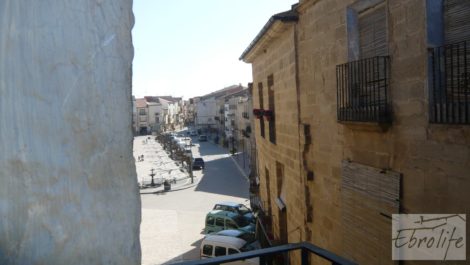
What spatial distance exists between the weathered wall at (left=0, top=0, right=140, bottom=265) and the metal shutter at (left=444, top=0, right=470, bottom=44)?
371cm

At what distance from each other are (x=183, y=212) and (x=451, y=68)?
741 inches

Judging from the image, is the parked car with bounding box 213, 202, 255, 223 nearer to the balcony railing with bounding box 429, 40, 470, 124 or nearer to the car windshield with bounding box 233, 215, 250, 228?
the car windshield with bounding box 233, 215, 250, 228

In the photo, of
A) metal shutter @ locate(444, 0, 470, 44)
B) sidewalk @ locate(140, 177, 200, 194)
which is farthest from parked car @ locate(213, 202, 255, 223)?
metal shutter @ locate(444, 0, 470, 44)

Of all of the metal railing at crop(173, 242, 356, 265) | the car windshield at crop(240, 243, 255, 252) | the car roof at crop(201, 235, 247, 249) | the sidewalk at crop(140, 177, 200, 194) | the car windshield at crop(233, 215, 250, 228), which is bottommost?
the sidewalk at crop(140, 177, 200, 194)

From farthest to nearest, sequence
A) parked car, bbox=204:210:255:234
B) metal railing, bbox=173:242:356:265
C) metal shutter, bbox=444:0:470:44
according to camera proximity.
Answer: parked car, bbox=204:210:255:234 → metal shutter, bbox=444:0:470:44 → metal railing, bbox=173:242:356:265

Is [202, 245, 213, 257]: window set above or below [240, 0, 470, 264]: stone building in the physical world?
below

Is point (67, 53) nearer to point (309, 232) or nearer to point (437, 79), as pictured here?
point (437, 79)

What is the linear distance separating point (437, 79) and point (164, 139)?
5259 cm

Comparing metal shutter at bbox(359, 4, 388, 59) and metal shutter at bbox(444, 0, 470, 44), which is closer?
metal shutter at bbox(444, 0, 470, 44)

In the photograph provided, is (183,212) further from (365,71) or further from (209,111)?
(209,111)

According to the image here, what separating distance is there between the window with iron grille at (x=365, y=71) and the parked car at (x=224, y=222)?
37.1 ft

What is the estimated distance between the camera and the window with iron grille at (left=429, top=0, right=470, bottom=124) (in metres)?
3.80

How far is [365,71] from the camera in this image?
507 cm

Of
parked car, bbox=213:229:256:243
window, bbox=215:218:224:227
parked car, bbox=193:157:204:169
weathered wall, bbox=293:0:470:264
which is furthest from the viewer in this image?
parked car, bbox=193:157:204:169
